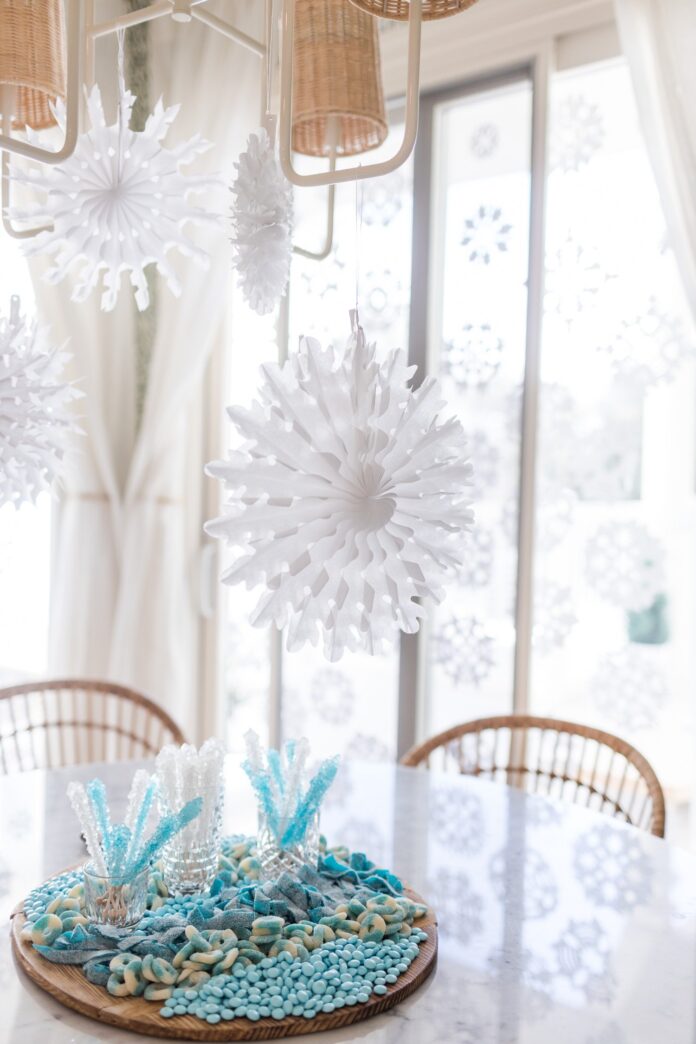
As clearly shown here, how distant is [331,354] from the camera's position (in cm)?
98

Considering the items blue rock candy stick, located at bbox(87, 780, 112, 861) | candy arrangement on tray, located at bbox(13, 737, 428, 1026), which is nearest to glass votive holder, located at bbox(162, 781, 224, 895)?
candy arrangement on tray, located at bbox(13, 737, 428, 1026)

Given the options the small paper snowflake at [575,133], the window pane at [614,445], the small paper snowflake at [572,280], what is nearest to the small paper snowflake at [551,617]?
the window pane at [614,445]

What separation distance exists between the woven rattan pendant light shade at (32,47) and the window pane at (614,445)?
1.50 m

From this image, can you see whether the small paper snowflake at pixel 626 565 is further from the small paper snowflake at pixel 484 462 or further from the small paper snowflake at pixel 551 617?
the small paper snowflake at pixel 484 462

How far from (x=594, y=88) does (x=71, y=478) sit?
181 cm

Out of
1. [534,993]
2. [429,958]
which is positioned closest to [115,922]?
[429,958]

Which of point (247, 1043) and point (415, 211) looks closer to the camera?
point (247, 1043)

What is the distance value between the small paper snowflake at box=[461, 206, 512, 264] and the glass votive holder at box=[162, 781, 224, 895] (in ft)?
6.05

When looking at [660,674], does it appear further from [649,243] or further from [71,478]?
[71,478]

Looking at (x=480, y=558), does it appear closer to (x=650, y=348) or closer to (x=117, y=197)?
(x=650, y=348)

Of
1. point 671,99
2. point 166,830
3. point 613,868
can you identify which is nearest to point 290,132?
point 166,830

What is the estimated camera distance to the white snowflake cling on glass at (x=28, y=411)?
1.22 meters

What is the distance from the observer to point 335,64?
129 centimetres

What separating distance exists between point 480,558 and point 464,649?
0.26 meters
